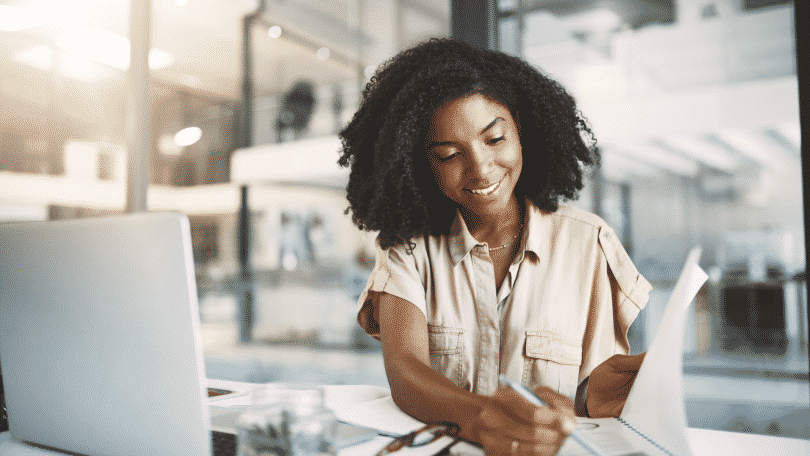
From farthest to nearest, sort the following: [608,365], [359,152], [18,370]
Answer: [359,152], [608,365], [18,370]

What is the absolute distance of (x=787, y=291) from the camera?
3398 millimetres

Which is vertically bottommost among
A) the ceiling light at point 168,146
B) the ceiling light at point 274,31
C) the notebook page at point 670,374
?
the notebook page at point 670,374

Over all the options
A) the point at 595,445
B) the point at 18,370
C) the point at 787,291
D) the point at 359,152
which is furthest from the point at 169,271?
the point at 787,291

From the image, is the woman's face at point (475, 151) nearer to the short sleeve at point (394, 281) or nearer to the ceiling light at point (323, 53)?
the short sleeve at point (394, 281)

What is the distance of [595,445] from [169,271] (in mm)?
507

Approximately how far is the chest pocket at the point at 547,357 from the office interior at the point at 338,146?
0.98 meters

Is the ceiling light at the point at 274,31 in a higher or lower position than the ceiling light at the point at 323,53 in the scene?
higher

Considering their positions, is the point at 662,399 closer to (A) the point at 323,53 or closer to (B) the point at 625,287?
(B) the point at 625,287

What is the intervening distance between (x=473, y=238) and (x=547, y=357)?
0.30 meters

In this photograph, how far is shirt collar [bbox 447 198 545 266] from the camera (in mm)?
1230

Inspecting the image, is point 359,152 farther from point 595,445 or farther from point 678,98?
point 678,98

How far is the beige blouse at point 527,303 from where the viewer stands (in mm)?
1190

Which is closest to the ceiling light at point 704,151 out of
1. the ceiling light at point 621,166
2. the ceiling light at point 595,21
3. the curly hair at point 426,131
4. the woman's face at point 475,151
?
the ceiling light at point 621,166

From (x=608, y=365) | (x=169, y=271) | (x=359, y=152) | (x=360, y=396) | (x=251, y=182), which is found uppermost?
(x=251, y=182)
